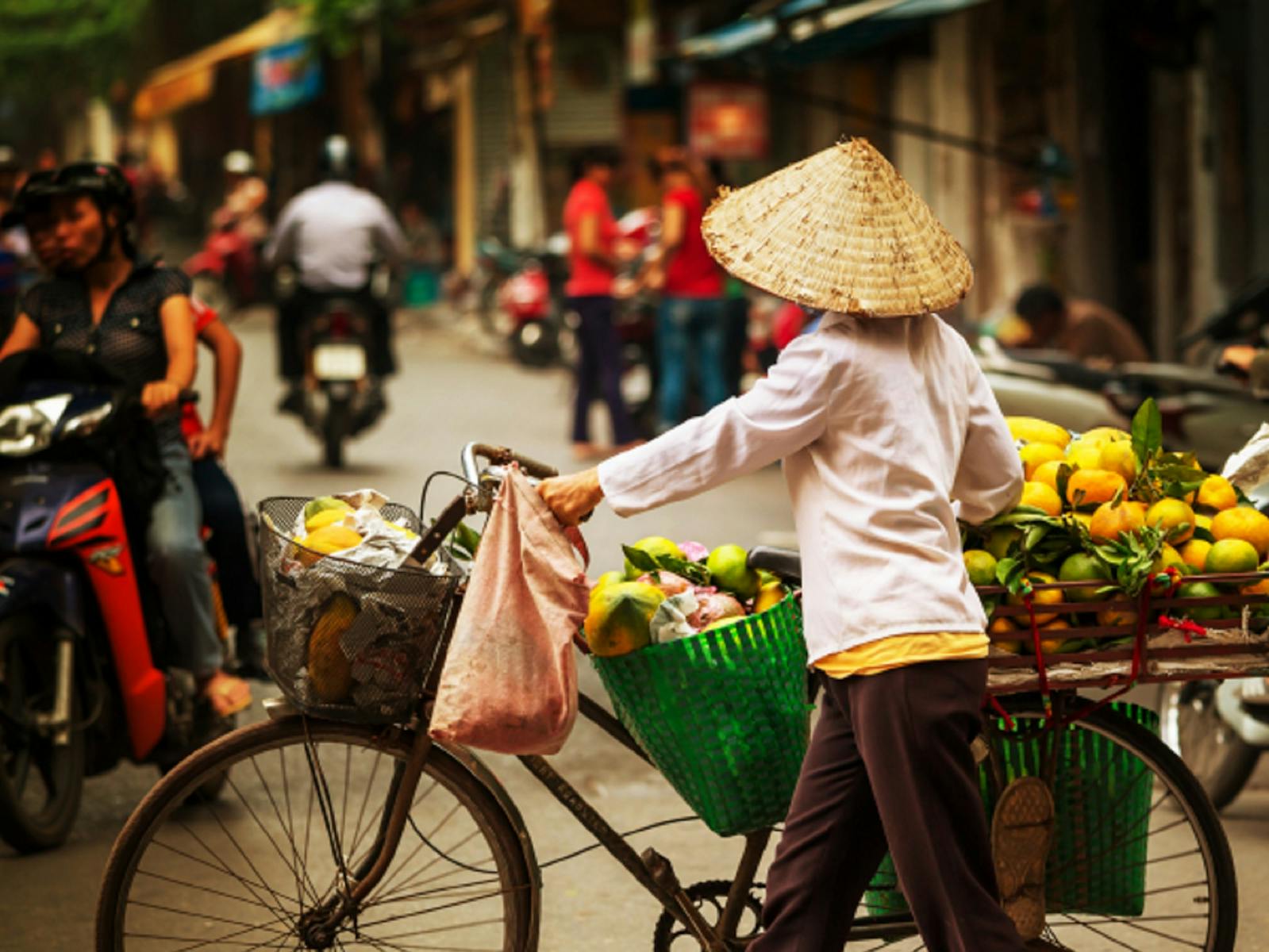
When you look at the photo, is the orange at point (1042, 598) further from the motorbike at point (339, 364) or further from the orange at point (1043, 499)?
→ the motorbike at point (339, 364)

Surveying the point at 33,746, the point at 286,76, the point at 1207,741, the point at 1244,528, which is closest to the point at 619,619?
the point at 1244,528

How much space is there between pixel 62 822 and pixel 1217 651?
117 inches

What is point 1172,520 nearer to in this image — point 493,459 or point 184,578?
point 493,459

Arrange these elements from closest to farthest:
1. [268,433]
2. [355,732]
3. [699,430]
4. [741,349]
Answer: [699,430], [355,732], [741,349], [268,433]

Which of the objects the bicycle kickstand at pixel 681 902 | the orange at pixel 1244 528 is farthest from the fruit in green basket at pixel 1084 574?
the bicycle kickstand at pixel 681 902

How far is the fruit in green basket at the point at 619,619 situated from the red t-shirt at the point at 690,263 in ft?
29.0

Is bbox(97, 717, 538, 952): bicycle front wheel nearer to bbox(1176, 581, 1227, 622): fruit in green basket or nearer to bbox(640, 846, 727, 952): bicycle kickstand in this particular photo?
bbox(640, 846, 727, 952): bicycle kickstand

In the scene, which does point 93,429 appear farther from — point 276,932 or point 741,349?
point 741,349

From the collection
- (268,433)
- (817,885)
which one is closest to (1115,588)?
(817,885)

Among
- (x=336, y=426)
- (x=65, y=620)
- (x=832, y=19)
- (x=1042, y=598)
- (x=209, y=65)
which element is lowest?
(x=336, y=426)

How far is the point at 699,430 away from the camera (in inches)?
123

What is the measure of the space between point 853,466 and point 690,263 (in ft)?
29.7

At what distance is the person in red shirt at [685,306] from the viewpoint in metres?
12.0

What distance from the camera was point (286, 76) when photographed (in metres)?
30.2
